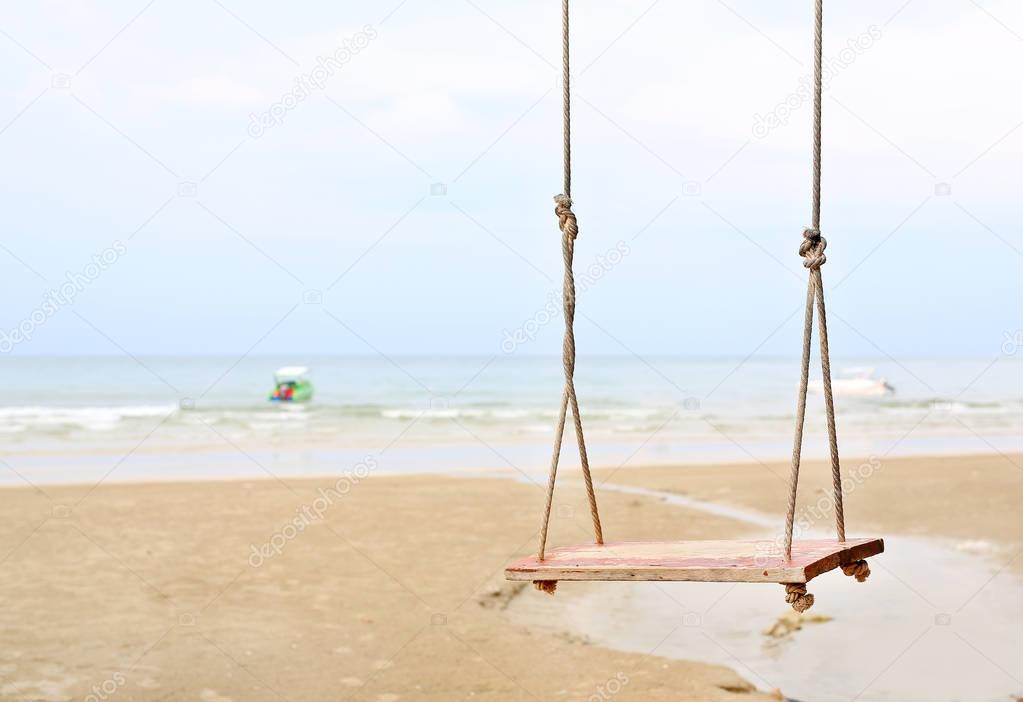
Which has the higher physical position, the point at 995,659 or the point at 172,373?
the point at 172,373

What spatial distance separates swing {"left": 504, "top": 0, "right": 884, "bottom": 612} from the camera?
10.2 ft

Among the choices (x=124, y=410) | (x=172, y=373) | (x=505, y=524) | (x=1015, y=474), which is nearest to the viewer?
(x=505, y=524)

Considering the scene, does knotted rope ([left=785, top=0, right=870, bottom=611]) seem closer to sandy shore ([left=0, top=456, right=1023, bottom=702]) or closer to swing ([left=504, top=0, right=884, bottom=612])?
swing ([left=504, top=0, right=884, bottom=612])

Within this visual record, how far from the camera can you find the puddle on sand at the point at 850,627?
5277 mm

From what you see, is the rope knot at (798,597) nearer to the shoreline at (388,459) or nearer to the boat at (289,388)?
the shoreline at (388,459)

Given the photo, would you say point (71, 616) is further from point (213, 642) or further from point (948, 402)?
point (948, 402)

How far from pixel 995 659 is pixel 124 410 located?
87.5 ft

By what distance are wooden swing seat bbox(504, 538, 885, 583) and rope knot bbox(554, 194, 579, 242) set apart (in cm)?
117

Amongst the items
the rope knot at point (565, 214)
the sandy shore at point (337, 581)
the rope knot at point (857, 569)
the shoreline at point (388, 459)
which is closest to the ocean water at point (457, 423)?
the shoreline at point (388, 459)

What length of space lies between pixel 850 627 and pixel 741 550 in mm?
3080

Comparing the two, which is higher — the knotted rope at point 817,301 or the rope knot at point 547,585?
the knotted rope at point 817,301

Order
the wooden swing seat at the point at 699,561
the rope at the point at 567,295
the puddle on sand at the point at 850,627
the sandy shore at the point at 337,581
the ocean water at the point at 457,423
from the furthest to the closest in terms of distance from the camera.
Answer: the ocean water at the point at 457,423 → the sandy shore at the point at 337,581 → the puddle on sand at the point at 850,627 → the rope at the point at 567,295 → the wooden swing seat at the point at 699,561

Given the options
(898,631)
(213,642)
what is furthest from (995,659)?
(213,642)

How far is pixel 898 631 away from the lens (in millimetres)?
6066
